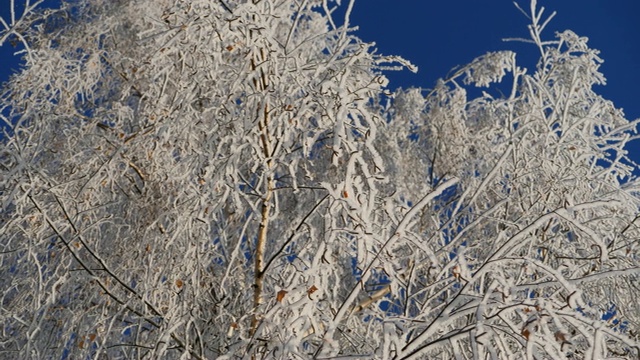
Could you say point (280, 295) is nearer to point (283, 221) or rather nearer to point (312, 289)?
point (312, 289)

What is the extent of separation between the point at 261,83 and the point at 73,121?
262 cm

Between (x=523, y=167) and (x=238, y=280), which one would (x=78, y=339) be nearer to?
(x=238, y=280)

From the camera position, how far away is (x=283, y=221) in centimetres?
444

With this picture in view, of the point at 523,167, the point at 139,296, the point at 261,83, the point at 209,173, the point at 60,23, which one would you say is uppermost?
the point at 523,167

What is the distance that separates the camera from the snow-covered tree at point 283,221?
183cm

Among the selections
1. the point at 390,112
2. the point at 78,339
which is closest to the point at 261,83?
the point at 78,339

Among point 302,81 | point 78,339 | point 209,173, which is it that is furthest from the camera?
point 78,339

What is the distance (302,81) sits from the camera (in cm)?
249

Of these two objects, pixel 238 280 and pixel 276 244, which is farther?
pixel 276 244

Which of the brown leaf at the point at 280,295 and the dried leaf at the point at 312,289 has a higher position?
the dried leaf at the point at 312,289

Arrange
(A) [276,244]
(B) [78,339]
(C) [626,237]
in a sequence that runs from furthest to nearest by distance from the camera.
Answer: (A) [276,244]
(C) [626,237]
(B) [78,339]

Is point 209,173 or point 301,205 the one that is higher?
point 209,173

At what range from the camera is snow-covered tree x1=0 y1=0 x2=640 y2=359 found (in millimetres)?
1833

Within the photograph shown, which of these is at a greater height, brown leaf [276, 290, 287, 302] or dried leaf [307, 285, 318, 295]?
dried leaf [307, 285, 318, 295]
